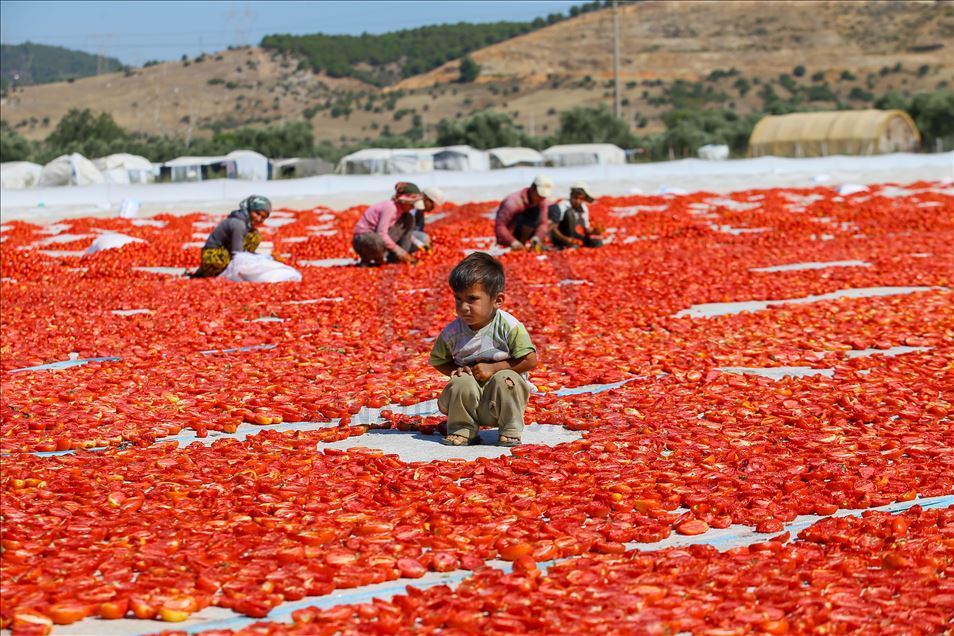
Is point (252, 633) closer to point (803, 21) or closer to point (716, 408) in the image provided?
point (716, 408)

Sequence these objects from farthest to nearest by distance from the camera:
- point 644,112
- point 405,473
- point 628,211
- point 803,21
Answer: point 803,21, point 644,112, point 628,211, point 405,473

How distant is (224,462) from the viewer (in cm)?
665

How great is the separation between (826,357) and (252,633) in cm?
712

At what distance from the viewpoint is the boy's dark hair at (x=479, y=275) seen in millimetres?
6949

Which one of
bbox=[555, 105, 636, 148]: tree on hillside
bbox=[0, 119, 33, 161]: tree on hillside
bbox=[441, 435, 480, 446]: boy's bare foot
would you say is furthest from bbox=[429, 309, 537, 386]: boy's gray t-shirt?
bbox=[555, 105, 636, 148]: tree on hillside

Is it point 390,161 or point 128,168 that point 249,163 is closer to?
point 128,168

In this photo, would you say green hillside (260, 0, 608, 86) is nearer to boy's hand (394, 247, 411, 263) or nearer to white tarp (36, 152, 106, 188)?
white tarp (36, 152, 106, 188)

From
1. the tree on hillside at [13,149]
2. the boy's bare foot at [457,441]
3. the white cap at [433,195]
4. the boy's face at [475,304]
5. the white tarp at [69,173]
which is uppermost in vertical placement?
the tree on hillside at [13,149]

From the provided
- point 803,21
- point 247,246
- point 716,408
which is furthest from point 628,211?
point 803,21

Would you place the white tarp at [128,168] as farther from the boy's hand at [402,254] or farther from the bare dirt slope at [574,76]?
the bare dirt slope at [574,76]

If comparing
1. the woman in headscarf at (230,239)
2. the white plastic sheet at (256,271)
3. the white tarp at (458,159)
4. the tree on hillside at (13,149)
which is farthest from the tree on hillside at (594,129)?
the white plastic sheet at (256,271)

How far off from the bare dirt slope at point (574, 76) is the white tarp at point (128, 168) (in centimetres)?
5139

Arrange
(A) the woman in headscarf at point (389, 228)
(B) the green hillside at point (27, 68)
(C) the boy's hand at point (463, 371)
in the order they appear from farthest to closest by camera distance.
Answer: (B) the green hillside at point (27, 68) → (A) the woman in headscarf at point (389, 228) → (C) the boy's hand at point (463, 371)

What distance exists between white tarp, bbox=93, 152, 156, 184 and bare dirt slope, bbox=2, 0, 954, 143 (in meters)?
51.4
